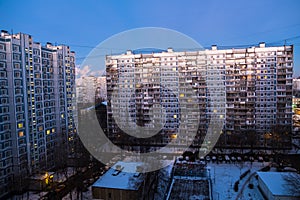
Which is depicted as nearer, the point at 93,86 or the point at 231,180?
the point at 231,180

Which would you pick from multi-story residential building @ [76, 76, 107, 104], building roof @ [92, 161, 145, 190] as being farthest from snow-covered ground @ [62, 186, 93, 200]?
multi-story residential building @ [76, 76, 107, 104]

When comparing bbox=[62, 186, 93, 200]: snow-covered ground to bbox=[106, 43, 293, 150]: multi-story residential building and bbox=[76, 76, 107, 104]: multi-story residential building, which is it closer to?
bbox=[106, 43, 293, 150]: multi-story residential building

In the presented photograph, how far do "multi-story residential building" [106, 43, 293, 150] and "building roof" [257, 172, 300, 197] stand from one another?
5768mm

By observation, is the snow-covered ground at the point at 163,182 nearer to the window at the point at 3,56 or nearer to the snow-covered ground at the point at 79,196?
the snow-covered ground at the point at 79,196

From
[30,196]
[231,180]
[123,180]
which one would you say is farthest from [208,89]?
[30,196]

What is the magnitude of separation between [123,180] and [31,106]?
19.1 feet

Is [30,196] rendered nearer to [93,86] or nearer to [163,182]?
[163,182]

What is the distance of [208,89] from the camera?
47.0ft

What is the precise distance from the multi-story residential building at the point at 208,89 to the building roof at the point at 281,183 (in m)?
5.77

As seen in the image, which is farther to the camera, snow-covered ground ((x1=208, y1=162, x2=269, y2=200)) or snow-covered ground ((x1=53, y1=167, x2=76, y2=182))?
snow-covered ground ((x1=53, y1=167, x2=76, y2=182))

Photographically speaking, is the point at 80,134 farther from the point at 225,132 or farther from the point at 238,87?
the point at 238,87

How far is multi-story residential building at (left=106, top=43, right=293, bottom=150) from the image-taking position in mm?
13492

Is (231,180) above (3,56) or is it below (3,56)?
below

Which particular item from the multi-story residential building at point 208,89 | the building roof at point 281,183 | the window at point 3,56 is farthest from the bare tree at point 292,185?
the window at point 3,56
